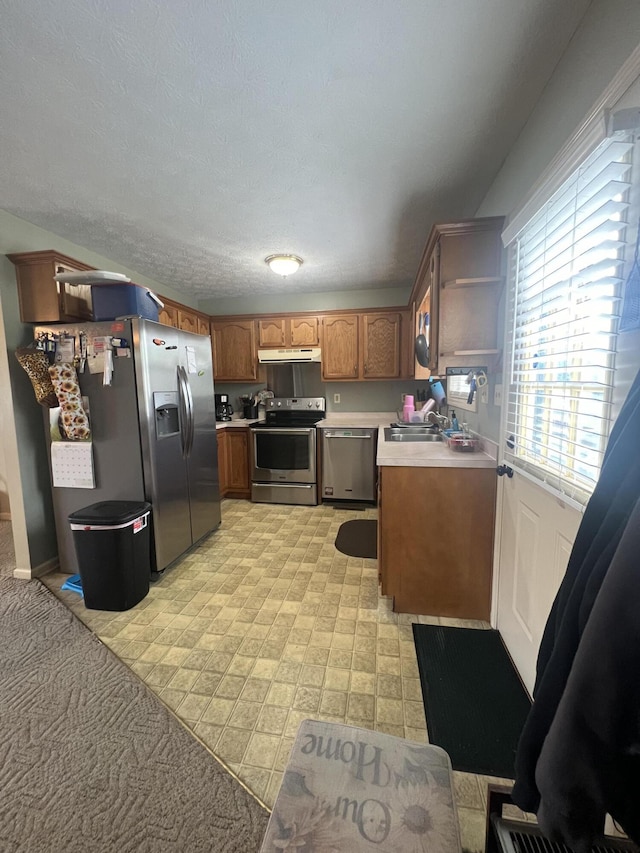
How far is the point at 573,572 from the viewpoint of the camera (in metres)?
0.68

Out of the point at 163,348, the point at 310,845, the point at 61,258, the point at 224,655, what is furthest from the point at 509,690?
the point at 61,258

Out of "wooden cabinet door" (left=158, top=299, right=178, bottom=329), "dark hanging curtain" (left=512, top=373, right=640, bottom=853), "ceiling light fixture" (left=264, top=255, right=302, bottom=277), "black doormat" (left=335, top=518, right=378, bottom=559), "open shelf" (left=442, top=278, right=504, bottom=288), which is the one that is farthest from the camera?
"wooden cabinet door" (left=158, top=299, right=178, bottom=329)

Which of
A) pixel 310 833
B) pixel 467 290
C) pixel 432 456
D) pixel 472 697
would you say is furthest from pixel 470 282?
pixel 310 833

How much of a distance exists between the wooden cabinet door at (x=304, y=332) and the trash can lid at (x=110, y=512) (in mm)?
2535

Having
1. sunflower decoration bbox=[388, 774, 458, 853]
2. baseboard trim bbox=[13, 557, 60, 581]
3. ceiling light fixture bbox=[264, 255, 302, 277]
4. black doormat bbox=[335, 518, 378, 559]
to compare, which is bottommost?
black doormat bbox=[335, 518, 378, 559]

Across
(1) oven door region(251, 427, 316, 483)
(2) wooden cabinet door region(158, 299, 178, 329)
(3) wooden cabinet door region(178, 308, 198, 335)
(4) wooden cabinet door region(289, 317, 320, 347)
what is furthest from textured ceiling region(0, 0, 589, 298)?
(1) oven door region(251, 427, 316, 483)

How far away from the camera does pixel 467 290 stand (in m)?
1.73

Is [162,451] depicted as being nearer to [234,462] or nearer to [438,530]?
[234,462]

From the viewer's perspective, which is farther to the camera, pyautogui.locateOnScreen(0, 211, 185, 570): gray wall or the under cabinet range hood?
the under cabinet range hood

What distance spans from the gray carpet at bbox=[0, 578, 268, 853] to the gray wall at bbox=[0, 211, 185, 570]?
0.91 meters

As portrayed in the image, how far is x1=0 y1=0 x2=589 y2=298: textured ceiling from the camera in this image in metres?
1.02

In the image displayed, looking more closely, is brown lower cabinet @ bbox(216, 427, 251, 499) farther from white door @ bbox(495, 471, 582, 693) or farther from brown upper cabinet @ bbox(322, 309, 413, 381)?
white door @ bbox(495, 471, 582, 693)

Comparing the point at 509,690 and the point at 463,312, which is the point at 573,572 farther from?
the point at 463,312

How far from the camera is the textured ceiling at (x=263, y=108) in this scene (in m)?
1.02
